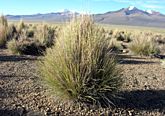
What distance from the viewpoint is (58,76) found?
27.3 ft

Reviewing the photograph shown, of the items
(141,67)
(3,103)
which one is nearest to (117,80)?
(3,103)

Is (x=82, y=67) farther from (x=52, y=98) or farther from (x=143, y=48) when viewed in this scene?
(x=143, y=48)

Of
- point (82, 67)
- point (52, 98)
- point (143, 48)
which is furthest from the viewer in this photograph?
point (143, 48)

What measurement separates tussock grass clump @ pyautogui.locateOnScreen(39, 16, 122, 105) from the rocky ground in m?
0.27

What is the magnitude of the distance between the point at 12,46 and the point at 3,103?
873 cm

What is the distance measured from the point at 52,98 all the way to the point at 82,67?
960 millimetres

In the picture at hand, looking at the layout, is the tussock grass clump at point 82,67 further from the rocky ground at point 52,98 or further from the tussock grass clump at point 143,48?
the tussock grass clump at point 143,48

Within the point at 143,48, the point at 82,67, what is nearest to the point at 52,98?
the point at 82,67

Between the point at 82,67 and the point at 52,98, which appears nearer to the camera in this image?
the point at 82,67

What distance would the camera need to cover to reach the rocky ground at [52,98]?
795 centimetres

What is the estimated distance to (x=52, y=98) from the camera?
8531 mm

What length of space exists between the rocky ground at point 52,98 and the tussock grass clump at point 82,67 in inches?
10.7

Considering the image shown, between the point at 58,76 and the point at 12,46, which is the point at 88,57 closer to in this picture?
the point at 58,76

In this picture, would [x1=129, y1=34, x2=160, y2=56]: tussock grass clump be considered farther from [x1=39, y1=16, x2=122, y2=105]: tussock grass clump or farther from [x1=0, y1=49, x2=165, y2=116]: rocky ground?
[x1=39, y1=16, x2=122, y2=105]: tussock grass clump
